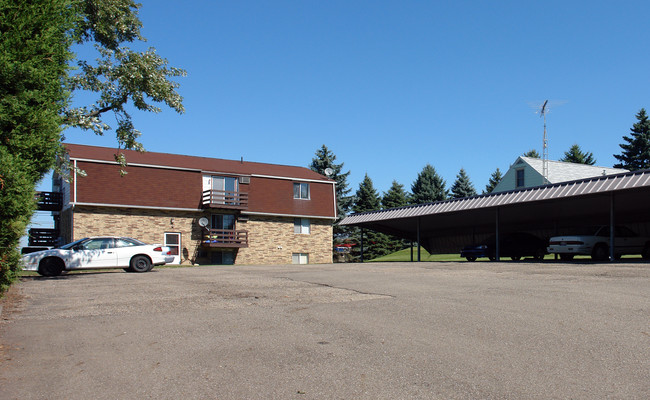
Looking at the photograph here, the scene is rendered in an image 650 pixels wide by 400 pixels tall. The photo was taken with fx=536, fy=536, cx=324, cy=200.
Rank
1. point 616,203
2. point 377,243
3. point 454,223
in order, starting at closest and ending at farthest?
point 616,203, point 454,223, point 377,243

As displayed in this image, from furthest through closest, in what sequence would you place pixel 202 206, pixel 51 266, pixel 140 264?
1. pixel 202 206
2. pixel 140 264
3. pixel 51 266

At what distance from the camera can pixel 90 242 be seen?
1878cm

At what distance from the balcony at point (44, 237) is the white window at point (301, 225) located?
1638 cm

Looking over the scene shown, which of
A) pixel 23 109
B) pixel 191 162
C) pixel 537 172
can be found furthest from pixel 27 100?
pixel 537 172

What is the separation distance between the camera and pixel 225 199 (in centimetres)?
3641

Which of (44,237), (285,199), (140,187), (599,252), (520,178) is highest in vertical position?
(520,178)

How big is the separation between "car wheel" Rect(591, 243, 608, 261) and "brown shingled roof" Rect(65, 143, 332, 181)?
2326 centimetres

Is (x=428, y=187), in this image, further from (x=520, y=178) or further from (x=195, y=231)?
(x=195, y=231)

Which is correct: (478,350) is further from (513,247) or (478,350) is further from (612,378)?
(513,247)

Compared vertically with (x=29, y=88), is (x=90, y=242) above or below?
below

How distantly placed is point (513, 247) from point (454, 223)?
6221 millimetres

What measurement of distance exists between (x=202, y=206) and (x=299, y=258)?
27.7 ft

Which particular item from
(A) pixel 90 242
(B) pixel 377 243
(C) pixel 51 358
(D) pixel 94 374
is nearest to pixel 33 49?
(C) pixel 51 358

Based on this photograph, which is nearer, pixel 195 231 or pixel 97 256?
pixel 97 256
